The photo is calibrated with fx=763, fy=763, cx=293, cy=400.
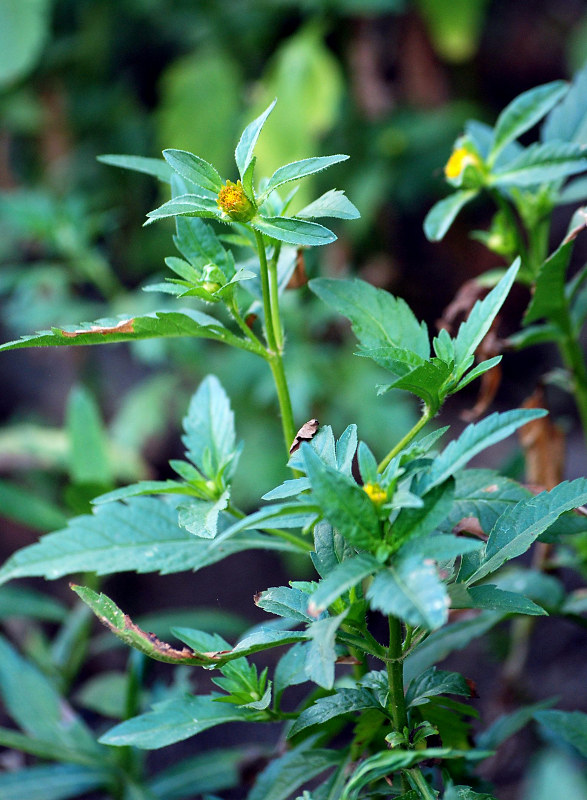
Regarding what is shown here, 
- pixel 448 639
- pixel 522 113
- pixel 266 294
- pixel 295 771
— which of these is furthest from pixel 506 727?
pixel 522 113

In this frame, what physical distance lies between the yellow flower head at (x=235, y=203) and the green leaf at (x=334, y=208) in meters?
0.04

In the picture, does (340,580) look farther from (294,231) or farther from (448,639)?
(448,639)

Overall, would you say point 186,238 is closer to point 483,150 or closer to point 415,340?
point 415,340

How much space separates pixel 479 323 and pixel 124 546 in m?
0.33

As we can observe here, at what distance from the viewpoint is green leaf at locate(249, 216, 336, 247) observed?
494 mm

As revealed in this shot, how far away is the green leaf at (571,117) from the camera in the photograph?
0.77m

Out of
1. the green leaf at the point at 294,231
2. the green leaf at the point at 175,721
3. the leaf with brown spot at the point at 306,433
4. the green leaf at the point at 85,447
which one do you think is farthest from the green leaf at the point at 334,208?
the green leaf at the point at 85,447

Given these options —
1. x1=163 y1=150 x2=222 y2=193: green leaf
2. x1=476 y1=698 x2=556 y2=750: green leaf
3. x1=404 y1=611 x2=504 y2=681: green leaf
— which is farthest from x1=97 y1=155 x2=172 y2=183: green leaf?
x1=476 y1=698 x2=556 y2=750: green leaf

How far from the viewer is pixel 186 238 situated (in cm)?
58

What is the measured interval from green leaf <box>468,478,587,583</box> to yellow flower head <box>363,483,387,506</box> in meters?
0.10

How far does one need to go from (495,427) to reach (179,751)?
1.12 meters

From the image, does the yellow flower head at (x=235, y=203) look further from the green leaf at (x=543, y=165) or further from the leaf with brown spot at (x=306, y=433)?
the green leaf at (x=543, y=165)

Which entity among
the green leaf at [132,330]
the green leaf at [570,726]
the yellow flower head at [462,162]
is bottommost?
the green leaf at [570,726]

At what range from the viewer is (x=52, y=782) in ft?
2.81
